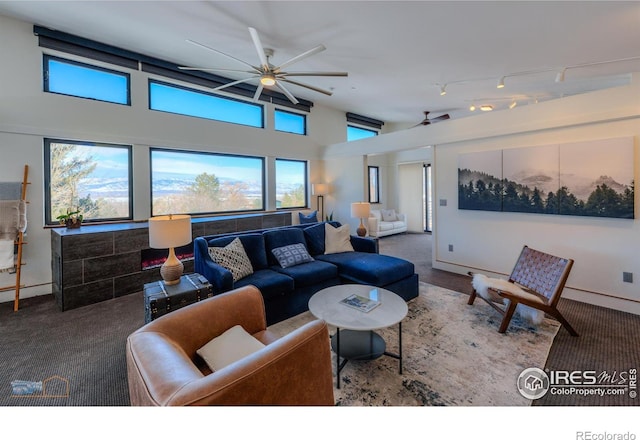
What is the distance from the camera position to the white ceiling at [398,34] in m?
2.90

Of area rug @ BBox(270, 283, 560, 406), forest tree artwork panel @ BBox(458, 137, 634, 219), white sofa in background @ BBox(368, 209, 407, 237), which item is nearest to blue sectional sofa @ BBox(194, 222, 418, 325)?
area rug @ BBox(270, 283, 560, 406)

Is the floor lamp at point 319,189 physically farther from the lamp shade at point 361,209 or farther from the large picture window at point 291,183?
the lamp shade at point 361,209

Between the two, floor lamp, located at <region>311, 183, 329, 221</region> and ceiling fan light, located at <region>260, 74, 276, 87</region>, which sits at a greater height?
ceiling fan light, located at <region>260, 74, 276, 87</region>

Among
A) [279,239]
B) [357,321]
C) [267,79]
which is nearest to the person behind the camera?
[357,321]

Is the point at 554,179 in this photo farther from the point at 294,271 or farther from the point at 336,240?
the point at 294,271

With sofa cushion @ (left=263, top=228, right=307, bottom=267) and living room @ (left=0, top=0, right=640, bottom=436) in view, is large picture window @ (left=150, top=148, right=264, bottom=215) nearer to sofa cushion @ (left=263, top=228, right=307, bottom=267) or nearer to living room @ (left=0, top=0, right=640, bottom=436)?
living room @ (left=0, top=0, right=640, bottom=436)

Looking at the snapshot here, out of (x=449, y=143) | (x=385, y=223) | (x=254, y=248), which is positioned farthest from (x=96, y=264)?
(x=385, y=223)

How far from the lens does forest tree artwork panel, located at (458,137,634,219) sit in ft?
9.95

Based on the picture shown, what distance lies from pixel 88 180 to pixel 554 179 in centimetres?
669

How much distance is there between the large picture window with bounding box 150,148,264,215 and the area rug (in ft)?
11.6

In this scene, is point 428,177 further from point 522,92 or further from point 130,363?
point 130,363

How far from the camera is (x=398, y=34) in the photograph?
3430 millimetres

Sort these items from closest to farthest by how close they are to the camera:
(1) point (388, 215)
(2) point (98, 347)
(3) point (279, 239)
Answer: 1. (2) point (98, 347)
2. (3) point (279, 239)
3. (1) point (388, 215)

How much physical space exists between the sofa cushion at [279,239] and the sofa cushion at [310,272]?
19 centimetres
